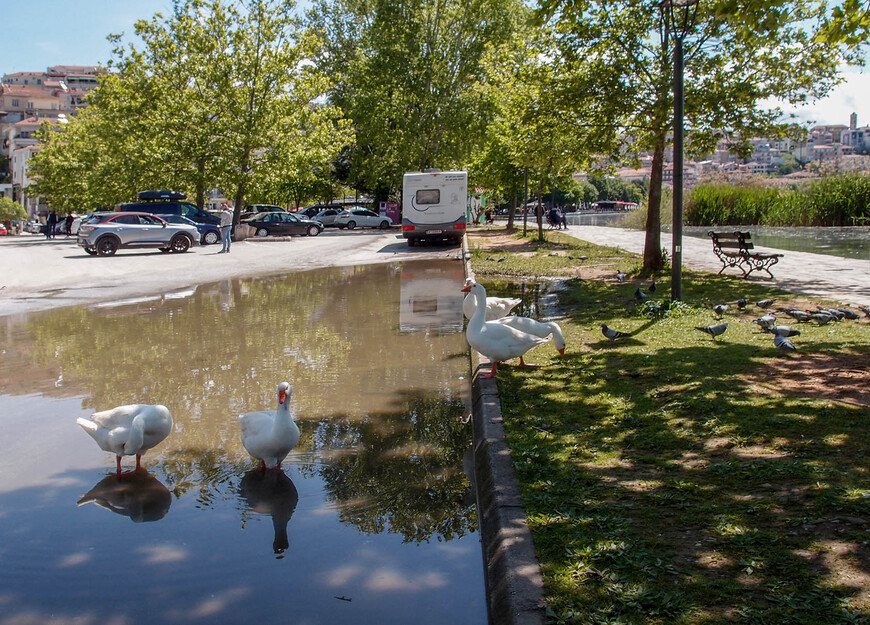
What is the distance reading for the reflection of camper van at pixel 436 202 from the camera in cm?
2964

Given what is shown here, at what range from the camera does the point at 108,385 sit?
8.02 metres

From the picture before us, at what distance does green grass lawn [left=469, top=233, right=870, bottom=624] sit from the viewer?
10.8ft

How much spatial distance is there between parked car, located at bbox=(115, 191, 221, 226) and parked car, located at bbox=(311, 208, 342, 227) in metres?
16.7

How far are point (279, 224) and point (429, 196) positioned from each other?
16761 millimetres

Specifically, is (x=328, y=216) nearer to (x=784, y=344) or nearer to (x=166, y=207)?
(x=166, y=207)

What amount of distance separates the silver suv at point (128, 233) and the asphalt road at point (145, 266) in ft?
1.45

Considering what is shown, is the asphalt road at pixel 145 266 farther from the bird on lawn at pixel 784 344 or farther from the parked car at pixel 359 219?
the parked car at pixel 359 219

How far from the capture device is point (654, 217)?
1554 cm

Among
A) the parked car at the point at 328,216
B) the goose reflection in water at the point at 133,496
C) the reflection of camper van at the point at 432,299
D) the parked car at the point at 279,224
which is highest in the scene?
the parked car at the point at 328,216

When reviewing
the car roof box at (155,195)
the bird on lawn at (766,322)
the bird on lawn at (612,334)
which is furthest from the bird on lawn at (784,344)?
the car roof box at (155,195)

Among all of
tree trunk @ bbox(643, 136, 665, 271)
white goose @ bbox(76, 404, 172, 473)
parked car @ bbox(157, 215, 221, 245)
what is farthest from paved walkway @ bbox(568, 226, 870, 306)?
parked car @ bbox(157, 215, 221, 245)

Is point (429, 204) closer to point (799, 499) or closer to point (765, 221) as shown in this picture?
point (765, 221)

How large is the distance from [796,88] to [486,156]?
26.4 m

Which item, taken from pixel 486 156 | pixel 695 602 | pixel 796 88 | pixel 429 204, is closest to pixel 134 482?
pixel 695 602
